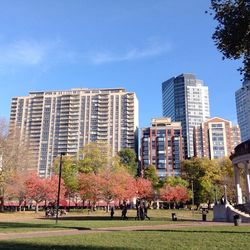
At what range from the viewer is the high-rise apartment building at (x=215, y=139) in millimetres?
174750

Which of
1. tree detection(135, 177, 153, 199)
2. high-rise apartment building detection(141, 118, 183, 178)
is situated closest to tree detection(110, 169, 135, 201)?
tree detection(135, 177, 153, 199)

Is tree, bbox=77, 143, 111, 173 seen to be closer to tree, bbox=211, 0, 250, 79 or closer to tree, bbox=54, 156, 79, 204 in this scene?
tree, bbox=54, 156, 79, 204

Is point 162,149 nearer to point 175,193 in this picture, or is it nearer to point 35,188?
point 175,193

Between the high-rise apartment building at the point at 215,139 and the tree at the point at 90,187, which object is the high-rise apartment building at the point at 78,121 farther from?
the tree at the point at 90,187

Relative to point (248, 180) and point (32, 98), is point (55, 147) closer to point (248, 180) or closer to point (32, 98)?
point (32, 98)

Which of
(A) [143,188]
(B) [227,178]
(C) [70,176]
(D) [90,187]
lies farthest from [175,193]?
(D) [90,187]

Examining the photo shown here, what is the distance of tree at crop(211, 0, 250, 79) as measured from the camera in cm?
1447

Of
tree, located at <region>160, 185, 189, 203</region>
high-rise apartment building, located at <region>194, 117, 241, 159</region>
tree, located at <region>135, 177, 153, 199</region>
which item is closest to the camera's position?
tree, located at <region>135, 177, 153, 199</region>

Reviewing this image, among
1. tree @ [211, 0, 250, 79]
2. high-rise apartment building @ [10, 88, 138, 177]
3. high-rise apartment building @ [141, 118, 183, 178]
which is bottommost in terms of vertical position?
tree @ [211, 0, 250, 79]

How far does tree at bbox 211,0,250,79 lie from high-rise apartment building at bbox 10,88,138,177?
15649 centimetres

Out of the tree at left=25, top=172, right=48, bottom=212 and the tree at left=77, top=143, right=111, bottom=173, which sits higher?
the tree at left=77, top=143, right=111, bottom=173

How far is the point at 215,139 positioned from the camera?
6880 inches

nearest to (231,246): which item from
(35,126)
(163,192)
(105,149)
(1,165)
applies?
(1,165)

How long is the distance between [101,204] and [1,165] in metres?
61.2
